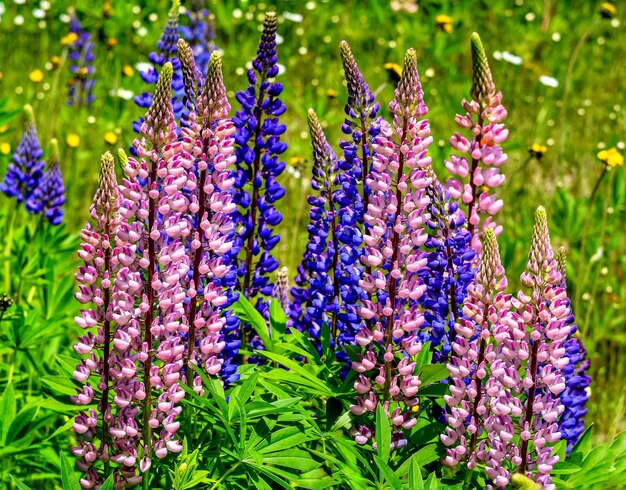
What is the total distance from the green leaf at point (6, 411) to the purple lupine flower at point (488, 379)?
3.83ft

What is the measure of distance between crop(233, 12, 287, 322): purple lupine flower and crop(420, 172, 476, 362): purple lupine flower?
51 cm

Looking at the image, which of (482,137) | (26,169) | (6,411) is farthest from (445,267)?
(26,169)

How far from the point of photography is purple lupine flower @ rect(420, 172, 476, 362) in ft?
6.27

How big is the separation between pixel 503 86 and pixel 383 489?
4.83 m

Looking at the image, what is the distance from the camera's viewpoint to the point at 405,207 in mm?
1777

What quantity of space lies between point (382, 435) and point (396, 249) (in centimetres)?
37

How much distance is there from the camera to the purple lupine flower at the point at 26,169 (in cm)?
342

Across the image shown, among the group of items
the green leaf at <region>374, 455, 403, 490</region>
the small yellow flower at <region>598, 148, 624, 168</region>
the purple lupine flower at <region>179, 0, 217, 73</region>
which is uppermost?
the purple lupine flower at <region>179, 0, 217, 73</region>

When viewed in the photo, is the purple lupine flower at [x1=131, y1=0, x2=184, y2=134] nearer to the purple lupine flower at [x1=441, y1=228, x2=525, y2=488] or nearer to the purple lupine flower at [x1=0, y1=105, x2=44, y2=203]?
the purple lupine flower at [x1=0, y1=105, x2=44, y2=203]

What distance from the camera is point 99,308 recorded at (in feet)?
5.67

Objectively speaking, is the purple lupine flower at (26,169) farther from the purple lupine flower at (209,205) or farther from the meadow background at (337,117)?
the purple lupine flower at (209,205)

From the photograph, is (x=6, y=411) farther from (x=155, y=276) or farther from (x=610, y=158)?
(x=610, y=158)

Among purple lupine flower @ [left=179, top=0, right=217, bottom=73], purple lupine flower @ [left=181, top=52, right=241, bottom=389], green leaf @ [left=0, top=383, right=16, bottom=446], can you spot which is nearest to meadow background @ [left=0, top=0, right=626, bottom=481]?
green leaf @ [left=0, top=383, right=16, bottom=446]

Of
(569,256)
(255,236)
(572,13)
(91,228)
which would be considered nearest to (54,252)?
(255,236)
